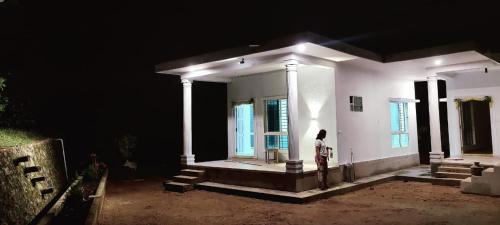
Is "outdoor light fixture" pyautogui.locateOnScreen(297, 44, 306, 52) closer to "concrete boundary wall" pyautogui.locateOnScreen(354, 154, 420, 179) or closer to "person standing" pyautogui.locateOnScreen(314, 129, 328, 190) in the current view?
"person standing" pyautogui.locateOnScreen(314, 129, 328, 190)

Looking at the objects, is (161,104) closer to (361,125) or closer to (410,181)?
(361,125)

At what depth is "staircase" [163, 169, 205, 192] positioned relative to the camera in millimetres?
9753

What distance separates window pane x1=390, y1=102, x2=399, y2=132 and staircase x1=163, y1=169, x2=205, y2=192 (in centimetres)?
670

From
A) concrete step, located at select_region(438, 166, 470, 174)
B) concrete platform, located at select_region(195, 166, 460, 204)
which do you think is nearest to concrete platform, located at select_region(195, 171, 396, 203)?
concrete platform, located at select_region(195, 166, 460, 204)

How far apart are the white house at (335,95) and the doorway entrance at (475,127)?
5.62 feet

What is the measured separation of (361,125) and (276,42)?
13.8 feet

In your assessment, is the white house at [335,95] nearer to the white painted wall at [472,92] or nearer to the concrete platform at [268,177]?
the white painted wall at [472,92]

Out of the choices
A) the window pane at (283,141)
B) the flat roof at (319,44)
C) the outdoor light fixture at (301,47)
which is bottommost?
the window pane at (283,141)

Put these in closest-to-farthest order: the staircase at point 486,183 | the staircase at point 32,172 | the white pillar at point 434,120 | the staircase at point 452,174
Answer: the staircase at point 32,172
the staircase at point 486,183
the staircase at point 452,174
the white pillar at point 434,120

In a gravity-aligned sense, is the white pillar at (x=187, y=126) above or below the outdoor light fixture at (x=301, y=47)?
below

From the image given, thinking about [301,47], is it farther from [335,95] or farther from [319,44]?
[335,95]

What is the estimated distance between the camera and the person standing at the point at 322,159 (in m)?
8.27

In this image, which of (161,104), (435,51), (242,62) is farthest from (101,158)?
(435,51)

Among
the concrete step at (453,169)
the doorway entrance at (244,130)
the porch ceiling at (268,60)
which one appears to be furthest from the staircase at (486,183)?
the doorway entrance at (244,130)
